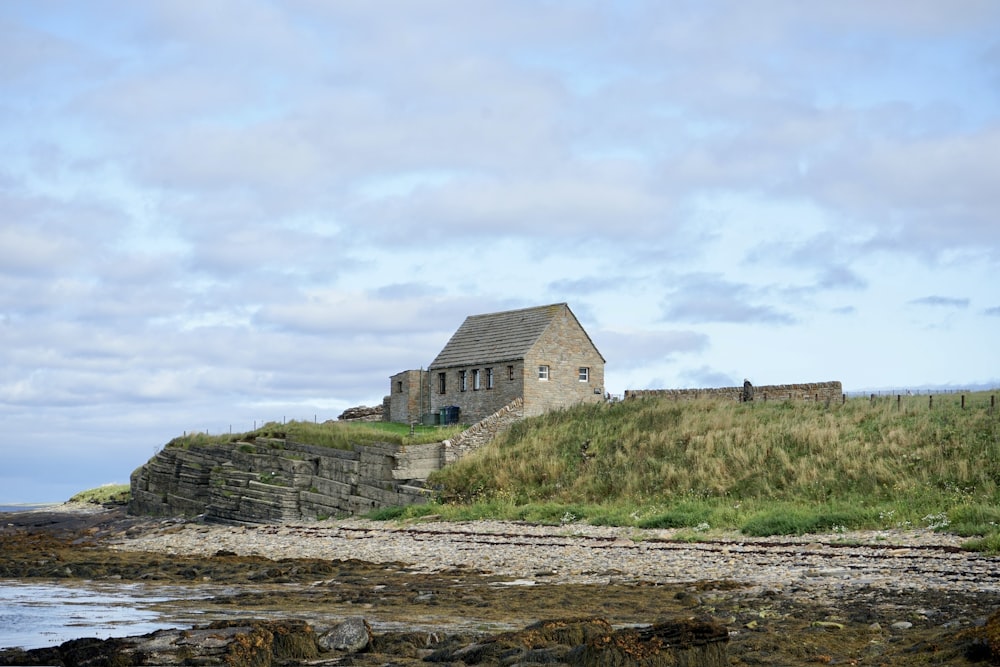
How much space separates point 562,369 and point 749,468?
19276 millimetres

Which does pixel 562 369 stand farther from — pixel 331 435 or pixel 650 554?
pixel 650 554

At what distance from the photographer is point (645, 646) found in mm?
9570

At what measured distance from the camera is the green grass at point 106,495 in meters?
55.5

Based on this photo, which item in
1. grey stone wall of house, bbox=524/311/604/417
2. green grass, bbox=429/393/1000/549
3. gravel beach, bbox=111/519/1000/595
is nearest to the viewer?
gravel beach, bbox=111/519/1000/595

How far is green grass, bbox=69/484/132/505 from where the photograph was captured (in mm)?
55456

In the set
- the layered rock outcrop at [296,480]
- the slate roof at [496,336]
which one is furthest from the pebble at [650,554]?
the slate roof at [496,336]

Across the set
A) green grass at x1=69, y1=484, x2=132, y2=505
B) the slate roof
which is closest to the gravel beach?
the slate roof

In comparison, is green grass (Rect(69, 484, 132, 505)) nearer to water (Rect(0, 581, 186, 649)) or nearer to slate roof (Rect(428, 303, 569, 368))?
slate roof (Rect(428, 303, 569, 368))

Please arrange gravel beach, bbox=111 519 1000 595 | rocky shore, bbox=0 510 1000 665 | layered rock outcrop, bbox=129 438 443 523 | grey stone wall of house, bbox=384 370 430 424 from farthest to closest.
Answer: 1. grey stone wall of house, bbox=384 370 430 424
2. layered rock outcrop, bbox=129 438 443 523
3. gravel beach, bbox=111 519 1000 595
4. rocky shore, bbox=0 510 1000 665

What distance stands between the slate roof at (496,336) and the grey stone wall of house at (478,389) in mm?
359

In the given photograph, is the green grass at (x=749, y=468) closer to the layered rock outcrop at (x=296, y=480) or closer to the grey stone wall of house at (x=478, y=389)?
the layered rock outcrop at (x=296, y=480)

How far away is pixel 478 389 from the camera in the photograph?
4875 cm

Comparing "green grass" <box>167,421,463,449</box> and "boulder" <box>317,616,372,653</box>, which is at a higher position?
"green grass" <box>167,421,463,449</box>

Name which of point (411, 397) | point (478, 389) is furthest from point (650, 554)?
point (411, 397)
